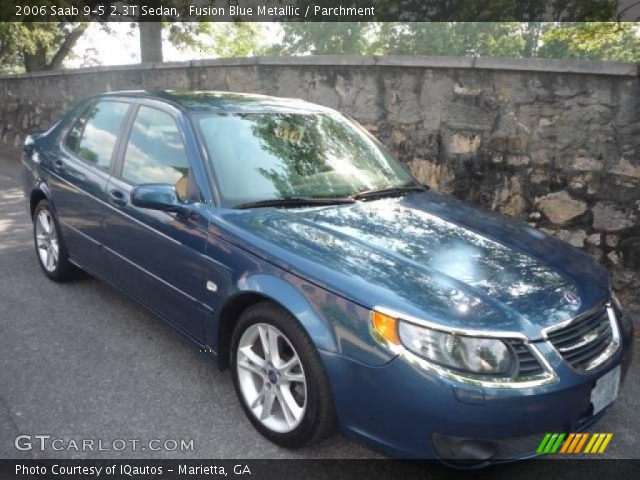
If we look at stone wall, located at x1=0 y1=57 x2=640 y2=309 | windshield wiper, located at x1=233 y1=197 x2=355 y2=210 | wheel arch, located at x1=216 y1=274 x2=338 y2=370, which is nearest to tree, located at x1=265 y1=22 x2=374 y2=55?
stone wall, located at x1=0 y1=57 x2=640 y2=309

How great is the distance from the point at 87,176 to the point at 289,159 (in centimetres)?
162

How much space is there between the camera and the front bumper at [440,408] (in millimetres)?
1981

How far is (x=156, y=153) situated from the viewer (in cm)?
333

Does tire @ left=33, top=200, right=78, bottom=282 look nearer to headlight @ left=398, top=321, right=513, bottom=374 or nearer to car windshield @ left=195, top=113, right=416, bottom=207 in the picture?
car windshield @ left=195, top=113, right=416, bottom=207

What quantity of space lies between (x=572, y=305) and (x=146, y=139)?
2633mm

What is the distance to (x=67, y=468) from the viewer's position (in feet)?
7.79

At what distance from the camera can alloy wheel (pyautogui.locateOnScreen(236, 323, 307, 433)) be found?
248 centimetres

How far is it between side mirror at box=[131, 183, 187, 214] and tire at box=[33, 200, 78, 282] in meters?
1.78

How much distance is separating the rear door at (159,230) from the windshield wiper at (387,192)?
919mm

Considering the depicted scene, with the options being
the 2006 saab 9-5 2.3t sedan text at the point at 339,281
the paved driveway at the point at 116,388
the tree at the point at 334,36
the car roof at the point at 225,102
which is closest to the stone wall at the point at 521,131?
the paved driveway at the point at 116,388

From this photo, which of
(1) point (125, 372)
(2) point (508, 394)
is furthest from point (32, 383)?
(2) point (508, 394)

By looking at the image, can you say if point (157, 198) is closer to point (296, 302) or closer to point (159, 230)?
point (159, 230)

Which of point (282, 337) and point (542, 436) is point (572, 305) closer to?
point (542, 436)

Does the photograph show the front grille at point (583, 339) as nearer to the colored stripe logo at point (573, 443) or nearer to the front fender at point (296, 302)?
the colored stripe logo at point (573, 443)
